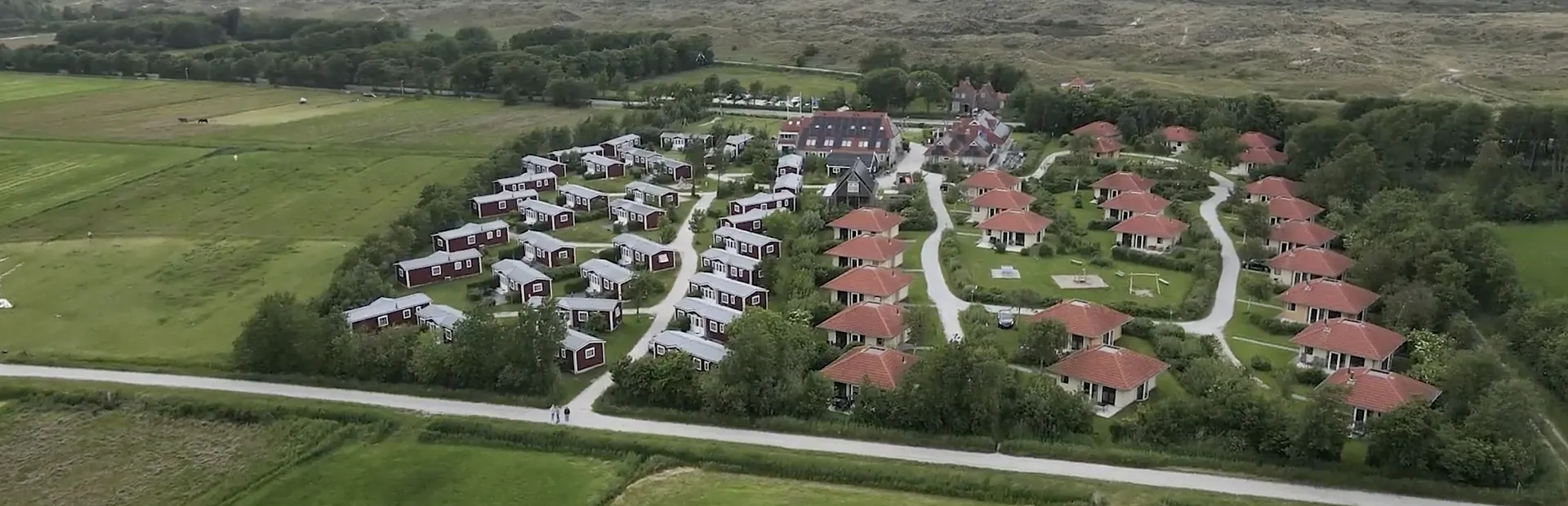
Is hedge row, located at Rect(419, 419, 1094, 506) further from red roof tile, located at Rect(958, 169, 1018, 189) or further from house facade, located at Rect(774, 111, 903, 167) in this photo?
house facade, located at Rect(774, 111, 903, 167)

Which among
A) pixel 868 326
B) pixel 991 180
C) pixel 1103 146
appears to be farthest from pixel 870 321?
pixel 1103 146

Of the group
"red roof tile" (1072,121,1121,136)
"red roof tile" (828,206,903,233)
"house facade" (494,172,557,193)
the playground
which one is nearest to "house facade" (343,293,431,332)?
"red roof tile" (828,206,903,233)

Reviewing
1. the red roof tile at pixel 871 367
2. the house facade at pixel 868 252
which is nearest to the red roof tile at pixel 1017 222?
the house facade at pixel 868 252

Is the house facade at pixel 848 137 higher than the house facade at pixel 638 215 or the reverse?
higher

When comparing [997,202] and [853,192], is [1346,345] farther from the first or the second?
[853,192]

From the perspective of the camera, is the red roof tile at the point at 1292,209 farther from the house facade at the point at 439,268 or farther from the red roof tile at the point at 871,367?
the house facade at the point at 439,268

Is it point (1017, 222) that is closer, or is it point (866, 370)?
point (866, 370)

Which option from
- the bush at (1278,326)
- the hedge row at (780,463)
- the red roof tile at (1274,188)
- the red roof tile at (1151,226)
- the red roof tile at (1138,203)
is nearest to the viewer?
the hedge row at (780,463)
